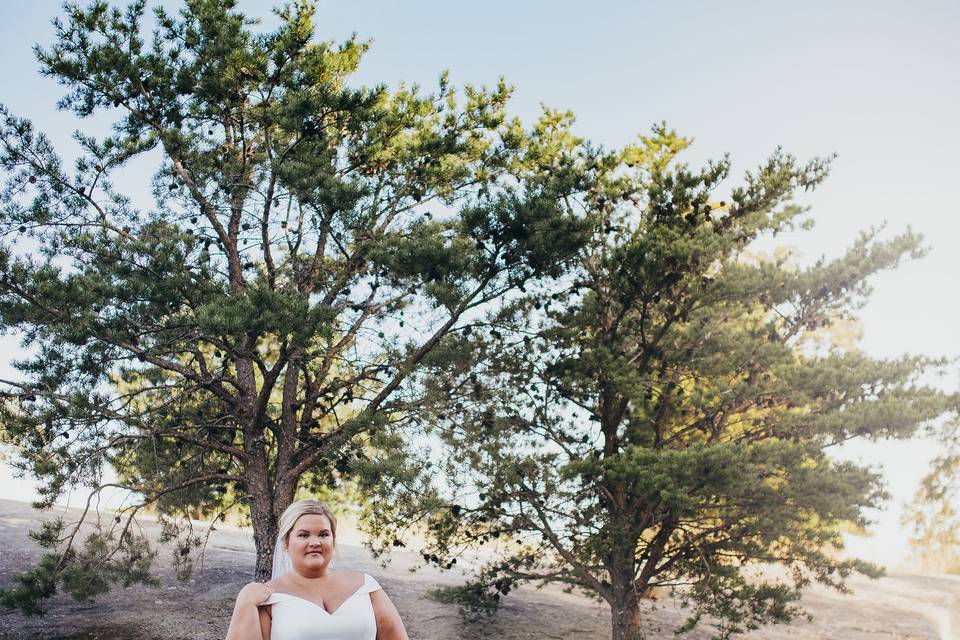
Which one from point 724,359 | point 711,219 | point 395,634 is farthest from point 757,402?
point 395,634

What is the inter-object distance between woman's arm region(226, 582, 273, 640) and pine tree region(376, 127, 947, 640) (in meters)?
7.47

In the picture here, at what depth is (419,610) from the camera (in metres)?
12.5

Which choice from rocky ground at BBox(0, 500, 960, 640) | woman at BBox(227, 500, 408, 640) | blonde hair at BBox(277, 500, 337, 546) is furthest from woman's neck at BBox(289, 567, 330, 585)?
rocky ground at BBox(0, 500, 960, 640)

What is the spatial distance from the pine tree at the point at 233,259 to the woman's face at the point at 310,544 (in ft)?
19.7

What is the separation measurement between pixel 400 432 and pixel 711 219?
17.1 ft

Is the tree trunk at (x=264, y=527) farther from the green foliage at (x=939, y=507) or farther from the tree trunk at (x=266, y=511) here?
the green foliage at (x=939, y=507)

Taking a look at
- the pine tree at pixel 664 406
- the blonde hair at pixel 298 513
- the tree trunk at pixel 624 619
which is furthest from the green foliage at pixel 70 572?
the blonde hair at pixel 298 513

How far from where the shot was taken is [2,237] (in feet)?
30.4

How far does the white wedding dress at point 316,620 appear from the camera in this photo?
201 centimetres

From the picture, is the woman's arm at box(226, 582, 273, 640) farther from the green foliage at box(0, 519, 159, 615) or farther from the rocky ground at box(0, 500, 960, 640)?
the rocky ground at box(0, 500, 960, 640)

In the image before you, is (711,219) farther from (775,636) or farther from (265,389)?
(775,636)

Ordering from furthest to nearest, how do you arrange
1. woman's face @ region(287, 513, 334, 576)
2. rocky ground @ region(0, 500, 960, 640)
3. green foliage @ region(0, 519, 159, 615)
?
rocky ground @ region(0, 500, 960, 640) < green foliage @ region(0, 519, 159, 615) < woman's face @ region(287, 513, 334, 576)

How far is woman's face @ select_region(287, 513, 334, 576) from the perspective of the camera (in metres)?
2.11

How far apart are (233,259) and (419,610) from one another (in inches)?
238
